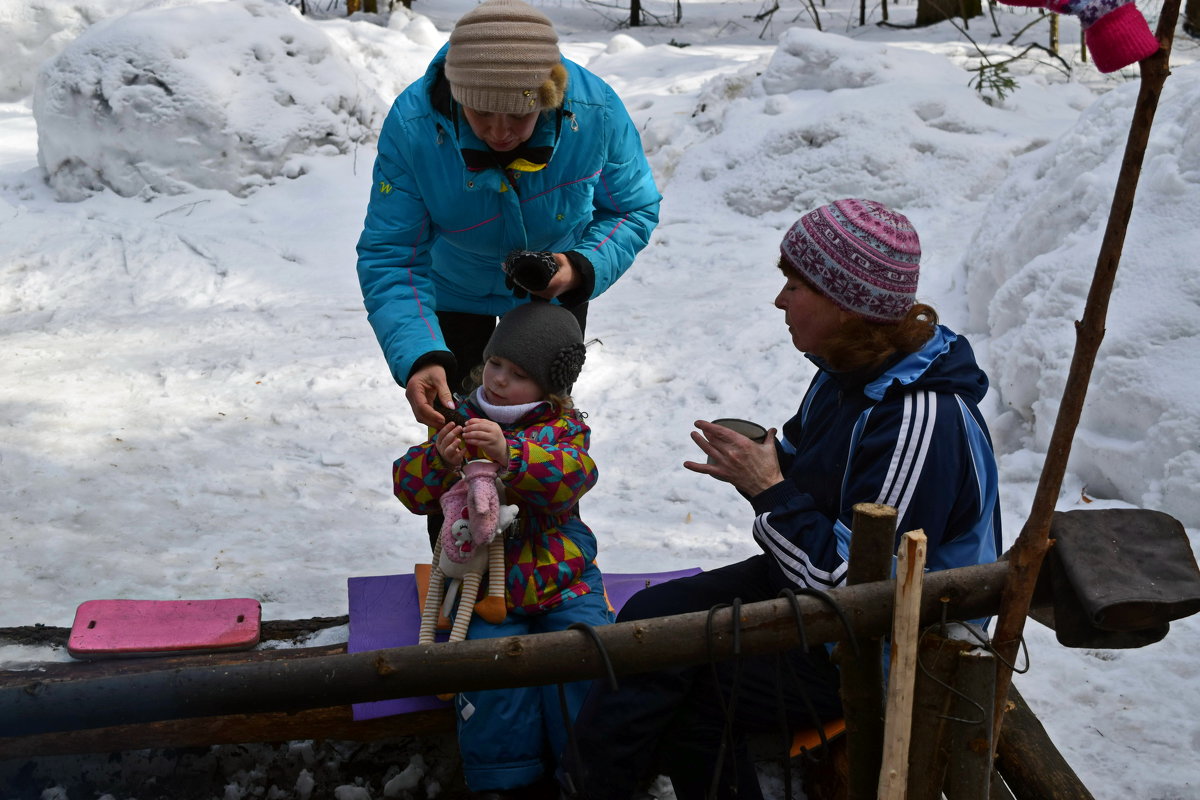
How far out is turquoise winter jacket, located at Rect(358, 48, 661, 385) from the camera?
297 cm

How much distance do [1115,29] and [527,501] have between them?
1.77 meters

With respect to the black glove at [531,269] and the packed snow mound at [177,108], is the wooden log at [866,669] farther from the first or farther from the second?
the packed snow mound at [177,108]

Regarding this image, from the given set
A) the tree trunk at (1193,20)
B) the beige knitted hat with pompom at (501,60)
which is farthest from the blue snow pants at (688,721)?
the tree trunk at (1193,20)

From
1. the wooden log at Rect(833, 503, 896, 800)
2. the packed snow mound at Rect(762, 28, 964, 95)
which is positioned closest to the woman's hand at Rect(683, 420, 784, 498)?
the wooden log at Rect(833, 503, 896, 800)

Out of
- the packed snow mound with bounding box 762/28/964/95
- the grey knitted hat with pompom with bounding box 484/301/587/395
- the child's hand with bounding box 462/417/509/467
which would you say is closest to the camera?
the child's hand with bounding box 462/417/509/467

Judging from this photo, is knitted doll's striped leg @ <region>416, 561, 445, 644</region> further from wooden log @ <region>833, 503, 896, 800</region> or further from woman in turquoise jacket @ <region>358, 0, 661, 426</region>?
wooden log @ <region>833, 503, 896, 800</region>

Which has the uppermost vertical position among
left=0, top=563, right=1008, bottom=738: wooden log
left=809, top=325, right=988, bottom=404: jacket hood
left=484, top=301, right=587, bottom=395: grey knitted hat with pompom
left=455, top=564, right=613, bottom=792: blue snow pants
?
left=809, top=325, right=988, bottom=404: jacket hood

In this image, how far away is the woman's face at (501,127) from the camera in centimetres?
283

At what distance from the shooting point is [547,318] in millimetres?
2838

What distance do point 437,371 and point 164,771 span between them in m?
1.31

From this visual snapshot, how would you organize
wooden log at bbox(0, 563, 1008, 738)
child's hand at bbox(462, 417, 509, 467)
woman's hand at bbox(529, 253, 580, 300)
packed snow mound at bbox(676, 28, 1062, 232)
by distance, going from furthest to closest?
packed snow mound at bbox(676, 28, 1062, 232)
woman's hand at bbox(529, 253, 580, 300)
child's hand at bbox(462, 417, 509, 467)
wooden log at bbox(0, 563, 1008, 738)

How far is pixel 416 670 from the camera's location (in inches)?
69.9

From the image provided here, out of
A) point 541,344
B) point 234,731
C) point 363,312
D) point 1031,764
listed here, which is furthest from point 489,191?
point 363,312

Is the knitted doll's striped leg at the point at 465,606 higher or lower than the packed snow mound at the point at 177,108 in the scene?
higher
